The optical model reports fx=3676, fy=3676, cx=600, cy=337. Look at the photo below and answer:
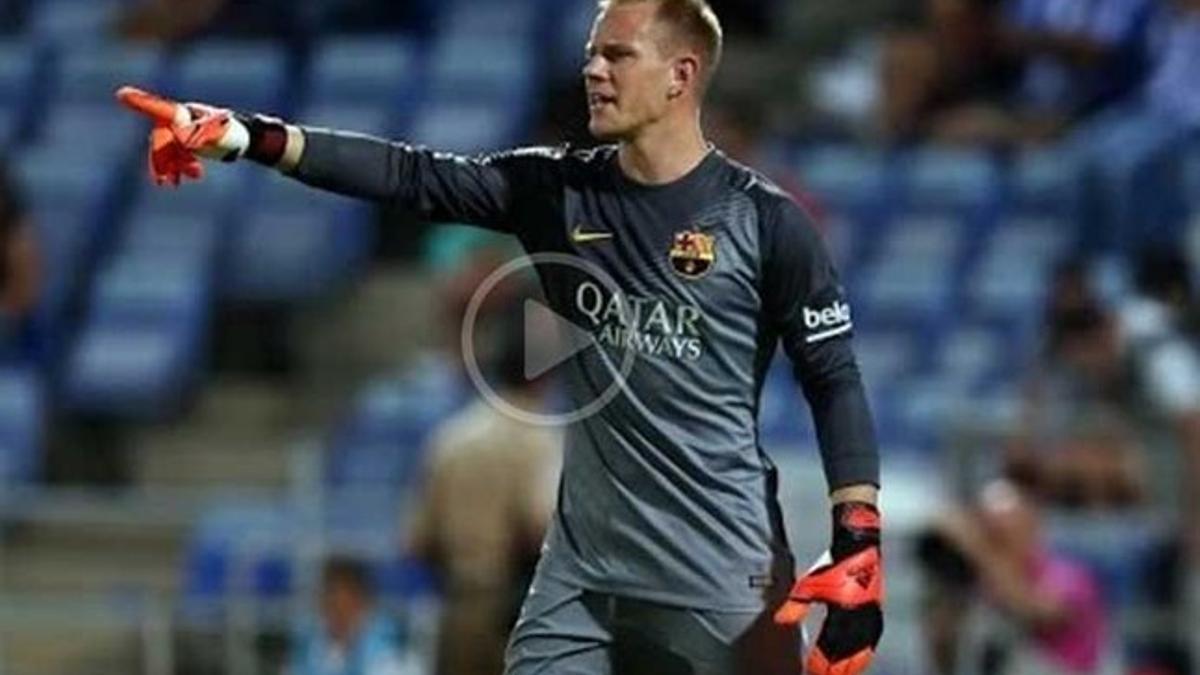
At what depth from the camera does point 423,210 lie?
22.9 ft

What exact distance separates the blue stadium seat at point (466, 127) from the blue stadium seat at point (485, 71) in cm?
9

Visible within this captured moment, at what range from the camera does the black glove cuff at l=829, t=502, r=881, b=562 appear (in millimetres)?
6797

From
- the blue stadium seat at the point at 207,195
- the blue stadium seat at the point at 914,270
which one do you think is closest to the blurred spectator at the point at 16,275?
the blue stadium seat at the point at 207,195

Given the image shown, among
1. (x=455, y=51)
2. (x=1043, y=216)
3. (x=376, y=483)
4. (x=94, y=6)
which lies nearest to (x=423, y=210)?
(x=376, y=483)

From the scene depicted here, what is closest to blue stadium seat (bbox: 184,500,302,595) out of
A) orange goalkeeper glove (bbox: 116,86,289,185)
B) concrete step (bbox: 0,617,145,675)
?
concrete step (bbox: 0,617,145,675)

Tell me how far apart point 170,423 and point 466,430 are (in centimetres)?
451

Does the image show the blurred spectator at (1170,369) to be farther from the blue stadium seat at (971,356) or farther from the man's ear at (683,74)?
the man's ear at (683,74)

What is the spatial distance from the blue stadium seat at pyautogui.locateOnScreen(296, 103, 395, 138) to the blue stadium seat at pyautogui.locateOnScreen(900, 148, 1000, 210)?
230cm

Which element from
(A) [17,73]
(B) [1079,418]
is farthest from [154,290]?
(B) [1079,418]

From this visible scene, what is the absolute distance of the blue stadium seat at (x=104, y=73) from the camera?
15844 mm

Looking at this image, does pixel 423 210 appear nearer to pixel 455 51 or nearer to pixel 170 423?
pixel 170 423

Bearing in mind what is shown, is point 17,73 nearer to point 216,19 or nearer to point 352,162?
point 216,19

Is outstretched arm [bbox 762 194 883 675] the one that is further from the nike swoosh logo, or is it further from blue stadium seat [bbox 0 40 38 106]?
blue stadium seat [bbox 0 40 38 106]
